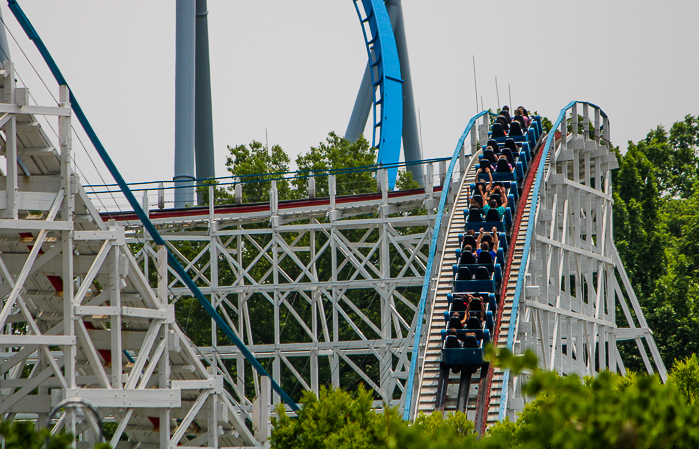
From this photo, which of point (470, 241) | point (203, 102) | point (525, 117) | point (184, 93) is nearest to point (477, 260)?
point (470, 241)

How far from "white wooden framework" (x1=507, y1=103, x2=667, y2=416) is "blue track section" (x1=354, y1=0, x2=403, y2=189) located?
6.00 m

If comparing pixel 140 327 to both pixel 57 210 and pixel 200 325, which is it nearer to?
pixel 57 210

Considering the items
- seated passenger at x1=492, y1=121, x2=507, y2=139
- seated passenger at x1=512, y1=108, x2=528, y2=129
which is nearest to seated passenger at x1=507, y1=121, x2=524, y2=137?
seated passenger at x1=492, y1=121, x2=507, y2=139

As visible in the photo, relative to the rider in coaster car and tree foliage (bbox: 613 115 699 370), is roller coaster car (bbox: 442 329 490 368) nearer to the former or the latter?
the rider in coaster car

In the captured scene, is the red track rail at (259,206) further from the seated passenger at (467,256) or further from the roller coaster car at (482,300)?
the roller coaster car at (482,300)

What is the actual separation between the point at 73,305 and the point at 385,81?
51.6 feet

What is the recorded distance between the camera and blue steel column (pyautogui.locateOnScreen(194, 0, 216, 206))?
102 ft

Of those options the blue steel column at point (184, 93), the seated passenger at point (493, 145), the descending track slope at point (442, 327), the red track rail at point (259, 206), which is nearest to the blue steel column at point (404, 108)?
the blue steel column at point (184, 93)

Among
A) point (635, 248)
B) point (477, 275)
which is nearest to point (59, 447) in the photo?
point (477, 275)

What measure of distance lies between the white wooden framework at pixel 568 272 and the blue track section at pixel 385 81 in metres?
6.00

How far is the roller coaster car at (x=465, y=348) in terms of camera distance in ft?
44.7

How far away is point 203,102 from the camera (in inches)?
1244

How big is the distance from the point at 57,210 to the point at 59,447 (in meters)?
6.15

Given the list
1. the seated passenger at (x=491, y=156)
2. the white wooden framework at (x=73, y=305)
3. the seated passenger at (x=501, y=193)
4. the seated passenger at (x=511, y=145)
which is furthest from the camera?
the seated passenger at (x=511, y=145)
